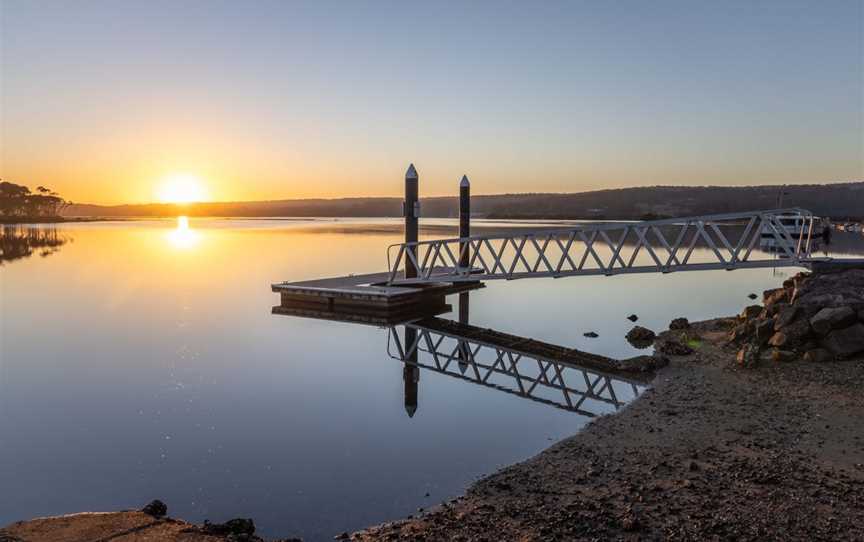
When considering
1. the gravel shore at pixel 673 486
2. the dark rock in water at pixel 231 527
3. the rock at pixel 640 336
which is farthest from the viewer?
the rock at pixel 640 336

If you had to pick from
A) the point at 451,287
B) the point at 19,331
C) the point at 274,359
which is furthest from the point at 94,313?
the point at 451,287

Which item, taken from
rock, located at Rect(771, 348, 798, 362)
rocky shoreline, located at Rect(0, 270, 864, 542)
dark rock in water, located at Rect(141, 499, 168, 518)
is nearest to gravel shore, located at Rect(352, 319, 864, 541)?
rocky shoreline, located at Rect(0, 270, 864, 542)

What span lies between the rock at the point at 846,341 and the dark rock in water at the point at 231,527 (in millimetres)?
11195

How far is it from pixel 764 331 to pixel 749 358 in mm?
1485

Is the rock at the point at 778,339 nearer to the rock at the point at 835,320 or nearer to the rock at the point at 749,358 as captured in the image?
the rock at the point at 835,320

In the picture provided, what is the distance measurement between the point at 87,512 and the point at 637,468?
627cm

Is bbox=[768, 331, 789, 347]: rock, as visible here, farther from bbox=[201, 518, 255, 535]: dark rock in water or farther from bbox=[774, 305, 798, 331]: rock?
bbox=[201, 518, 255, 535]: dark rock in water

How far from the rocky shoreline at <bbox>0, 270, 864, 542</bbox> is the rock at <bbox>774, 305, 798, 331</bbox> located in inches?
29.2

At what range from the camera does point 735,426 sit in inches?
331

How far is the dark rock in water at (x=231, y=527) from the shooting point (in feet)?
19.0

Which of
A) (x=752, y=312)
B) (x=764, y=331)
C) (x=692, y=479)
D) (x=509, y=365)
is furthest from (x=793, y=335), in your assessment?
(x=692, y=479)

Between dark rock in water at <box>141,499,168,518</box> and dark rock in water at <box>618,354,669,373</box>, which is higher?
dark rock in water at <box>618,354,669,373</box>

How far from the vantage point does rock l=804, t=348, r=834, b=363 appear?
37.2ft

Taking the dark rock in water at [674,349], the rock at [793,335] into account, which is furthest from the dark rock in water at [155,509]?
the rock at [793,335]
